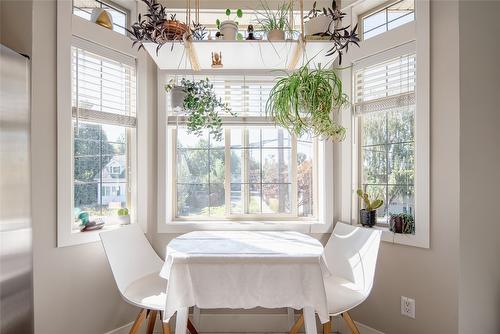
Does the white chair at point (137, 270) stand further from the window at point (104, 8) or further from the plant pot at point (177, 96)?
the window at point (104, 8)

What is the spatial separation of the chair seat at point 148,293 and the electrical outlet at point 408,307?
160 cm

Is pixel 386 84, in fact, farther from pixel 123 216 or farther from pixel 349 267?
pixel 123 216

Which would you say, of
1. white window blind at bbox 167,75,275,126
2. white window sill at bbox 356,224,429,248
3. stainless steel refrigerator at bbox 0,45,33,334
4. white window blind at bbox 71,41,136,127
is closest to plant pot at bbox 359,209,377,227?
white window sill at bbox 356,224,429,248

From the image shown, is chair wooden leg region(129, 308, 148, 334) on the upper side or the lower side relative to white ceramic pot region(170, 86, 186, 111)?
lower

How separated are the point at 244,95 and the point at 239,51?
806 mm

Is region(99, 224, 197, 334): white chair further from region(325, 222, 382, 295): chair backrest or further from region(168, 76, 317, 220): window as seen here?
region(325, 222, 382, 295): chair backrest

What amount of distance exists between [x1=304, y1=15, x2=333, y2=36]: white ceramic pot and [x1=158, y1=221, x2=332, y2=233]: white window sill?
4.76ft

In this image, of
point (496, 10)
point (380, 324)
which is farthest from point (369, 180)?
point (496, 10)

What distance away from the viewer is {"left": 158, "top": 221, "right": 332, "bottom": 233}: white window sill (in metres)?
2.44

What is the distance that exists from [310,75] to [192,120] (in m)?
1.04

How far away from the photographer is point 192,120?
238 cm

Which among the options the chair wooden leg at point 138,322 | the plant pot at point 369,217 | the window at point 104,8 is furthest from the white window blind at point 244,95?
the chair wooden leg at point 138,322

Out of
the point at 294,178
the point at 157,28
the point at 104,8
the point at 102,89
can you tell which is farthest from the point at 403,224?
the point at 104,8

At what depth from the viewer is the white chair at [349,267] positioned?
6.09 feet
